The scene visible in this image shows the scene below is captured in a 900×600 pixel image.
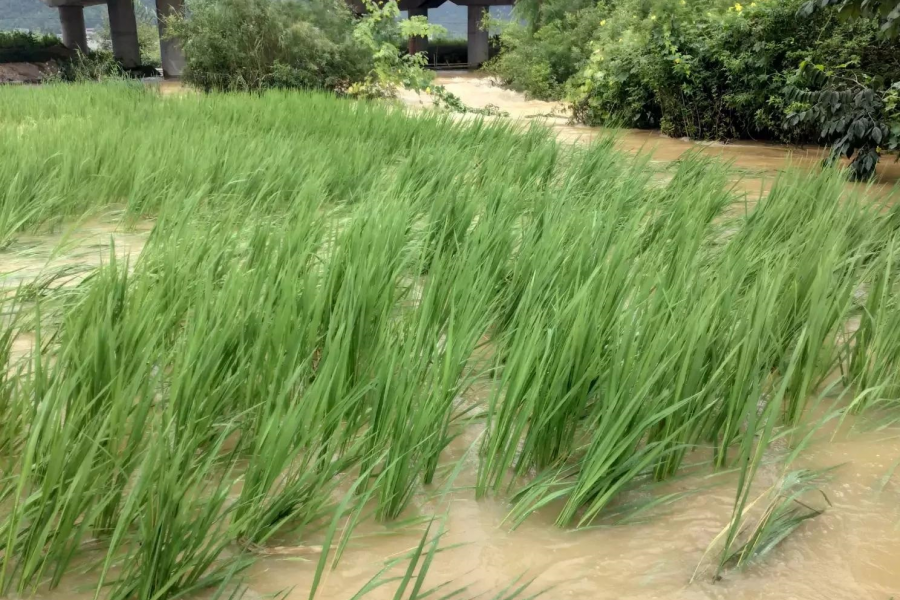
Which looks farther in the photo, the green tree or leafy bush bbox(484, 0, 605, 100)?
leafy bush bbox(484, 0, 605, 100)

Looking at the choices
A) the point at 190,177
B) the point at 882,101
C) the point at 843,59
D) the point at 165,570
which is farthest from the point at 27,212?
the point at 843,59

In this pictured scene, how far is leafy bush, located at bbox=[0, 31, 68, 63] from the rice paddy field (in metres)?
15.4

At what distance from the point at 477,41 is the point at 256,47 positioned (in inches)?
514

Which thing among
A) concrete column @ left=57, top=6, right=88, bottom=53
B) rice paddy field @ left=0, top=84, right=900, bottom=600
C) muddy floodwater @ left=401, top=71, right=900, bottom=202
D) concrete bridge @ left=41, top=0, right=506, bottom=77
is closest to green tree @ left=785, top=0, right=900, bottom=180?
muddy floodwater @ left=401, top=71, right=900, bottom=202

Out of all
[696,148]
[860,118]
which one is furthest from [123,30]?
[860,118]

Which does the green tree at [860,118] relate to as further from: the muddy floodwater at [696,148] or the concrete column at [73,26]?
the concrete column at [73,26]

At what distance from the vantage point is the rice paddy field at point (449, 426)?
1043 millimetres

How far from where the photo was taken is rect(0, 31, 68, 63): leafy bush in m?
14.8

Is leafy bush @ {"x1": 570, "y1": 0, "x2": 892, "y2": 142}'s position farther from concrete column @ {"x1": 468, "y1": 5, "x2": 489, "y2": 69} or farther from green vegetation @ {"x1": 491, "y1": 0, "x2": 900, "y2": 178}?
concrete column @ {"x1": 468, "y1": 5, "x2": 489, "y2": 69}

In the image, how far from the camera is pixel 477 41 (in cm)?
2020

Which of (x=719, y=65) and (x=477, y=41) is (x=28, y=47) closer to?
(x=477, y=41)

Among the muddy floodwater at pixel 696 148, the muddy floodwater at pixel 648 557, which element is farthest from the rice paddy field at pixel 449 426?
the muddy floodwater at pixel 696 148

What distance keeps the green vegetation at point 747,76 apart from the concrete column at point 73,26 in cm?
1404

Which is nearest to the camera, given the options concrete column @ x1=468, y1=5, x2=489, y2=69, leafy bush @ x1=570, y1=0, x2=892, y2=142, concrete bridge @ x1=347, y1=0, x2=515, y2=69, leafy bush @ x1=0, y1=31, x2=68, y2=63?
leafy bush @ x1=570, y1=0, x2=892, y2=142
